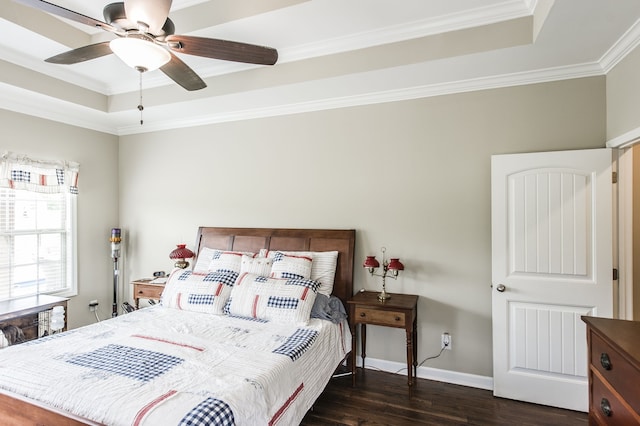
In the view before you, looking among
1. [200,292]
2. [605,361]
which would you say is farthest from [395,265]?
[200,292]

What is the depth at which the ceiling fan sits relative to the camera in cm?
158

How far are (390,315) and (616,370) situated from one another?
4.91 ft

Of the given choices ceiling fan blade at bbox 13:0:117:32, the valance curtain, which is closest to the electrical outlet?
ceiling fan blade at bbox 13:0:117:32

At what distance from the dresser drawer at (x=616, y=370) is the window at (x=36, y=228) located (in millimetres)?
4652

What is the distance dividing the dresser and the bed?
4.92ft

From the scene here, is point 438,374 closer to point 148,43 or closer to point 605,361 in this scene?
point 605,361

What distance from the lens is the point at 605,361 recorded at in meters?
1.48

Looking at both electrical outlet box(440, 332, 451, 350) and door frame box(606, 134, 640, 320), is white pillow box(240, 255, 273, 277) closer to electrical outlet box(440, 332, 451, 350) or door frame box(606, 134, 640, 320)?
electrical outlet box(440, 332, 451, 350)

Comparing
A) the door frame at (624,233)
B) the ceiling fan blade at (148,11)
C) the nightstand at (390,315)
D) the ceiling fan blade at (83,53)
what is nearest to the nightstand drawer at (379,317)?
the nightstand at (390,315)

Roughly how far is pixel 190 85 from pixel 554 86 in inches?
109

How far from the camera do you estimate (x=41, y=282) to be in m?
3.61

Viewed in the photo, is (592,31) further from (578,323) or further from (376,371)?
(376,371)

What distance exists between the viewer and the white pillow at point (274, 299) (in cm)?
265

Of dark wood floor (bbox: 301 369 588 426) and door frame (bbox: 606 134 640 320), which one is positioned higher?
door frame (bbox: 606 134 640 320)
